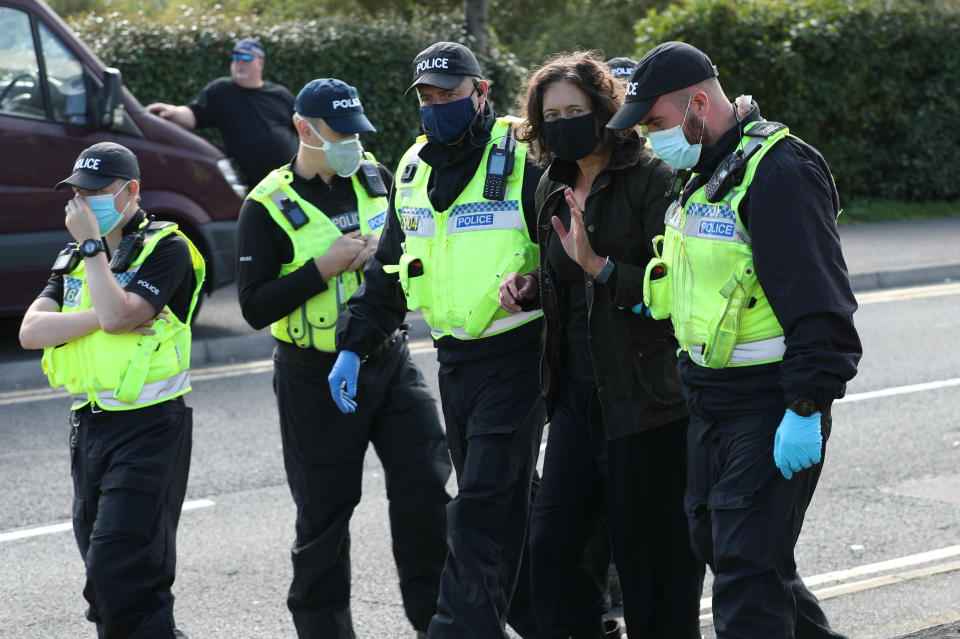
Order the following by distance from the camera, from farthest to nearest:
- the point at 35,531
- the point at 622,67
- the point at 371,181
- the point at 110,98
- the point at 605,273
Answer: the point at 110,98, the point at 35,531, the point at 622,67, the point at 371,181, the point at 605,273

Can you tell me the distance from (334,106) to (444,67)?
540mm

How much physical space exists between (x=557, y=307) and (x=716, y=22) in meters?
13.6

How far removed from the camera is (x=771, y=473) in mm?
3271

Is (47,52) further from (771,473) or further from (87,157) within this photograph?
(771,473)

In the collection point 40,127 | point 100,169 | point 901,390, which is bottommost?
point 901,390

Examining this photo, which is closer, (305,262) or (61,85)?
(305,262)

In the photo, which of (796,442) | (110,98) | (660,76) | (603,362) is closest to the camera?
(796,442)

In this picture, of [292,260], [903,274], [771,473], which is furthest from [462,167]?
[903,274]

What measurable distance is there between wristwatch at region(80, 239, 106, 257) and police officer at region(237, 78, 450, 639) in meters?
0.59

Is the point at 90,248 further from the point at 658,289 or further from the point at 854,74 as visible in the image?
the point at 854,74

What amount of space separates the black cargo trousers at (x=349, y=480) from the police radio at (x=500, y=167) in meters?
0.77

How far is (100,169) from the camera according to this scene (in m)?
4.17

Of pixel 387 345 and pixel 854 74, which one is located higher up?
pixel 387 345

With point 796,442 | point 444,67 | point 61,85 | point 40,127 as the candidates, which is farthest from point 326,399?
point 61,85
